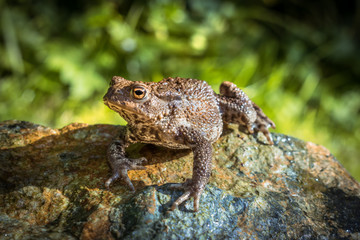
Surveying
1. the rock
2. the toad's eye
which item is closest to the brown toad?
the toad's eye

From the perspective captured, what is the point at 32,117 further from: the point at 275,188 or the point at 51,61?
the point at 275,188

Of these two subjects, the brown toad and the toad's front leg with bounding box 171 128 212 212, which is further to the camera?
the brown toad

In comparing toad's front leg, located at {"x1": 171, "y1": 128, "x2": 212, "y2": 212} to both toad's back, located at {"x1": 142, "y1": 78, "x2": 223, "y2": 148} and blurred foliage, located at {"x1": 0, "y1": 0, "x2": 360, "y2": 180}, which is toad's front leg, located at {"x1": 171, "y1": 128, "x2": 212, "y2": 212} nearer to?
toad's back, located at {"x1": 142, "y1": 78, "x2": 223, "y2": 148}

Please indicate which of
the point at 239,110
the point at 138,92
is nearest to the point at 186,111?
the point at 138,92

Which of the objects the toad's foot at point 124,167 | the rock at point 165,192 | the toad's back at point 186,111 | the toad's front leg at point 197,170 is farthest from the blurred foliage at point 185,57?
the toad's front leg at point 197,170

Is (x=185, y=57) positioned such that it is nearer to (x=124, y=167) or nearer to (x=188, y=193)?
(x=124, y=167)

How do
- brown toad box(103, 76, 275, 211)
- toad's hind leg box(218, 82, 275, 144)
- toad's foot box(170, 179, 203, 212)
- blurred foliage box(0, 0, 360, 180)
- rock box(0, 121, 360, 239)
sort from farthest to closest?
blurred foliage box(0, 0, 360, 180)
toad's hind leg box(218, 82, 275, 144)
brown toad box(103, 76, 275, 211)
toad's foot box(170, 179, 203, 212)
rock box(0, 121, 360, 239)
